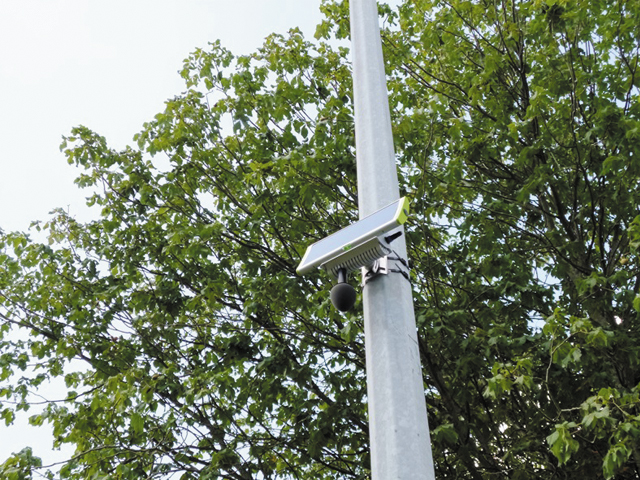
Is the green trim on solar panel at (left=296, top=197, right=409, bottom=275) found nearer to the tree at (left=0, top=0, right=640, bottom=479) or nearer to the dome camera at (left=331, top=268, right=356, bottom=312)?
the dome camera at (left=331, top=268, right=356, bottom=312)

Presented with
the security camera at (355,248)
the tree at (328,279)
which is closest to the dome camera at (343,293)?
the security camera at (355,248)

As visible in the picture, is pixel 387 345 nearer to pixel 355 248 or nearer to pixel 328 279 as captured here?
pixel 355 248

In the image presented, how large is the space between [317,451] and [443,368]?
57.7 inches

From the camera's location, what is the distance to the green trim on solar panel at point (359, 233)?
2520 millimetres

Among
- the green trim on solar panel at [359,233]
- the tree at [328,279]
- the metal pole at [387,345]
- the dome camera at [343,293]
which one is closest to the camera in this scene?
the metal pole at [387,345]

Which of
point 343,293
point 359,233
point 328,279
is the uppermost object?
point 328,279

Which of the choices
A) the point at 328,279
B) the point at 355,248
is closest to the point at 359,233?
the point at 355,248

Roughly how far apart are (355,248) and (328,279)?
4.93 m

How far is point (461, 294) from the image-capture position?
24.2ft

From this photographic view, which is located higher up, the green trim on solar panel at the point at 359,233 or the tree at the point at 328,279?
the tree at the point at 328,279

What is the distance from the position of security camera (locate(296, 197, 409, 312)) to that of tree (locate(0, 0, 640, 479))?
3.28 m

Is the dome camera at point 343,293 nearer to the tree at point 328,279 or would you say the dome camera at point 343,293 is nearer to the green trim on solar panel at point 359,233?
the green trim on solar panel at point 359,233

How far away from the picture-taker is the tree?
6.52m

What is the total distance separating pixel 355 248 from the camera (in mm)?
2615
